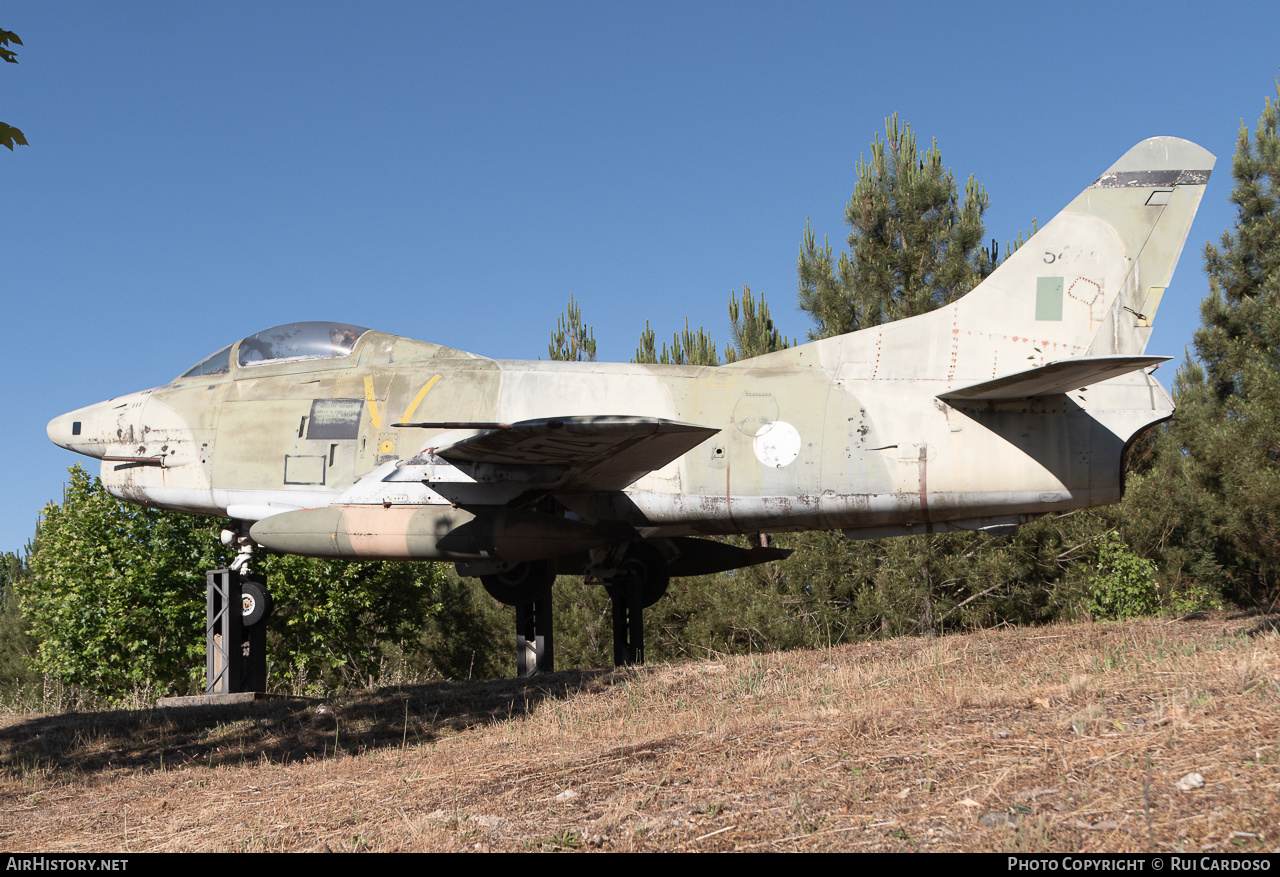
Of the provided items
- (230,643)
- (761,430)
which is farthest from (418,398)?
(230,643)

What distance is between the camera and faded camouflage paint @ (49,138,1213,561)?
9961mm

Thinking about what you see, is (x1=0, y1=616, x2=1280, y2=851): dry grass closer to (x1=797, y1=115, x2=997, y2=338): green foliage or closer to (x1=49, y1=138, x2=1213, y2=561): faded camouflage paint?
(x1=49, y1=138, x2=1213, y2=561): faded camouflage paint

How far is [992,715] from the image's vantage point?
5.91 meters

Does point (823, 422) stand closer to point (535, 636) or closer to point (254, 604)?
point (535, 636)

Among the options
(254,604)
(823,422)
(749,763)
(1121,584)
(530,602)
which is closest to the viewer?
(749,763)

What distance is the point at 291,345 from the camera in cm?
1192

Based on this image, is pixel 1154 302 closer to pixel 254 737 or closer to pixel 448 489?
pixel 448 489

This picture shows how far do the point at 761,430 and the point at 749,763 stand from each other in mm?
5364

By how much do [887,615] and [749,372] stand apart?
13.7 meters

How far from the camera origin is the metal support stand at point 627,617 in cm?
1255

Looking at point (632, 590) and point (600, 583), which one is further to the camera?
point (632, 590)

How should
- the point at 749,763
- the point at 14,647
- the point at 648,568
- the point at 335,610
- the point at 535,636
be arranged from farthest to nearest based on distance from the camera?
the point at 14,647 → the point at 335,610 → the point at 648,568 → the point at 535,636 → the point at 749,763

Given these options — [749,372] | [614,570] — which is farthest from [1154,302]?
[614,570]

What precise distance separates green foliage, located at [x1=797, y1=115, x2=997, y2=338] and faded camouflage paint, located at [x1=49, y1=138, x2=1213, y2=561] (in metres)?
12.0
